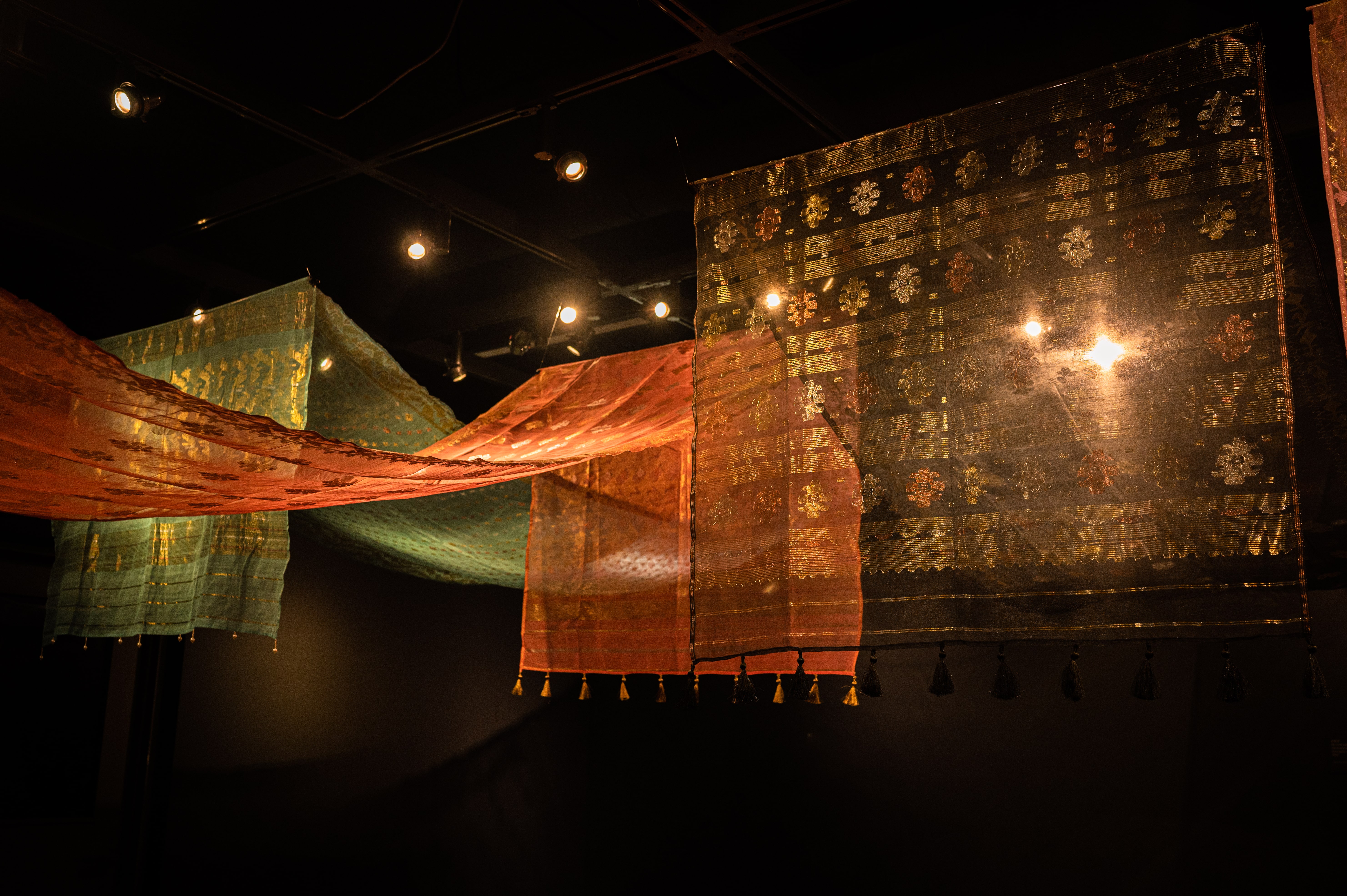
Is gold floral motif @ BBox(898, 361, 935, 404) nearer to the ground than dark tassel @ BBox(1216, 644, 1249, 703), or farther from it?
farther from it

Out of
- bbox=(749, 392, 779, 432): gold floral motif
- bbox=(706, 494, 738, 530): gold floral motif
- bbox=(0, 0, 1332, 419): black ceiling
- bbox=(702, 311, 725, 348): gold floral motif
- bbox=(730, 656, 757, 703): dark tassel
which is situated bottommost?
bbox=(730, 656, 757, 703): dark tassel

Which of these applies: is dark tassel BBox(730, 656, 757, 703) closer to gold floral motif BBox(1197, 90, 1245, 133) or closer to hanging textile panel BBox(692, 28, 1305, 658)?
hanging textile panel BBox(692, 28, 1305, 658)

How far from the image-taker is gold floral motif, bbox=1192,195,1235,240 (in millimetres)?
1938

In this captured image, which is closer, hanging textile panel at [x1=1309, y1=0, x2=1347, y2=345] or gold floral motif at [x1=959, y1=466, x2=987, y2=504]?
hanging textile panel at [x1=1309, y1=0, x2=1347, y2=345]

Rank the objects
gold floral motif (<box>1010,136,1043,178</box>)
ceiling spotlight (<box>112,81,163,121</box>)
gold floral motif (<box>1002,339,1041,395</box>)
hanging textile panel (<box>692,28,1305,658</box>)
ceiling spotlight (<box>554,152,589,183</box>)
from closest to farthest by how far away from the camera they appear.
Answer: hanging textile panel (<box>692,28,1305,658</box>) → gold floral motif (<box>1002,339,1041,395</box>) → gold floral motif (<box>1010,136,1043,178</box>) → ceiling spotlight (<box>112,81,163,121</box>) → ceiling spotlight (<box>554,152,589,183</box>)

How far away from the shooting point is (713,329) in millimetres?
2584

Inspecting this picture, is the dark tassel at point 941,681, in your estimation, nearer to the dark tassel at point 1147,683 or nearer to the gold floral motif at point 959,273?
the dark tassel at point 1147,683

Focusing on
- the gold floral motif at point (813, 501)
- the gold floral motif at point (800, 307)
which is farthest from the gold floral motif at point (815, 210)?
the gold floral motif at point (813, 501)

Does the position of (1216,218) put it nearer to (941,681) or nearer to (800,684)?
(941,681)

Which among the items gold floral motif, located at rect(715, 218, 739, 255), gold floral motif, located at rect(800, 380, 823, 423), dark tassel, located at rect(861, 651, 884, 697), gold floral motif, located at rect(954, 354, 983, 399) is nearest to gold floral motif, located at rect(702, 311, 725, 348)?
gold floral motif, located at rect(715, 218, 739, 255)

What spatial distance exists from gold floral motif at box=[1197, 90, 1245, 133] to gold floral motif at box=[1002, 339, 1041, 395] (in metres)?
0.53

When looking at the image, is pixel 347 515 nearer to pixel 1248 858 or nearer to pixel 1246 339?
pixel 1246 339

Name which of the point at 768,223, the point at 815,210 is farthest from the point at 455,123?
the point at 815,210

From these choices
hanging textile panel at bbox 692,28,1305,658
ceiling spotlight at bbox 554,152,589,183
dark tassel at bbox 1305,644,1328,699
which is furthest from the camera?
ceiling spotlight at bbox 554,152,589,183
